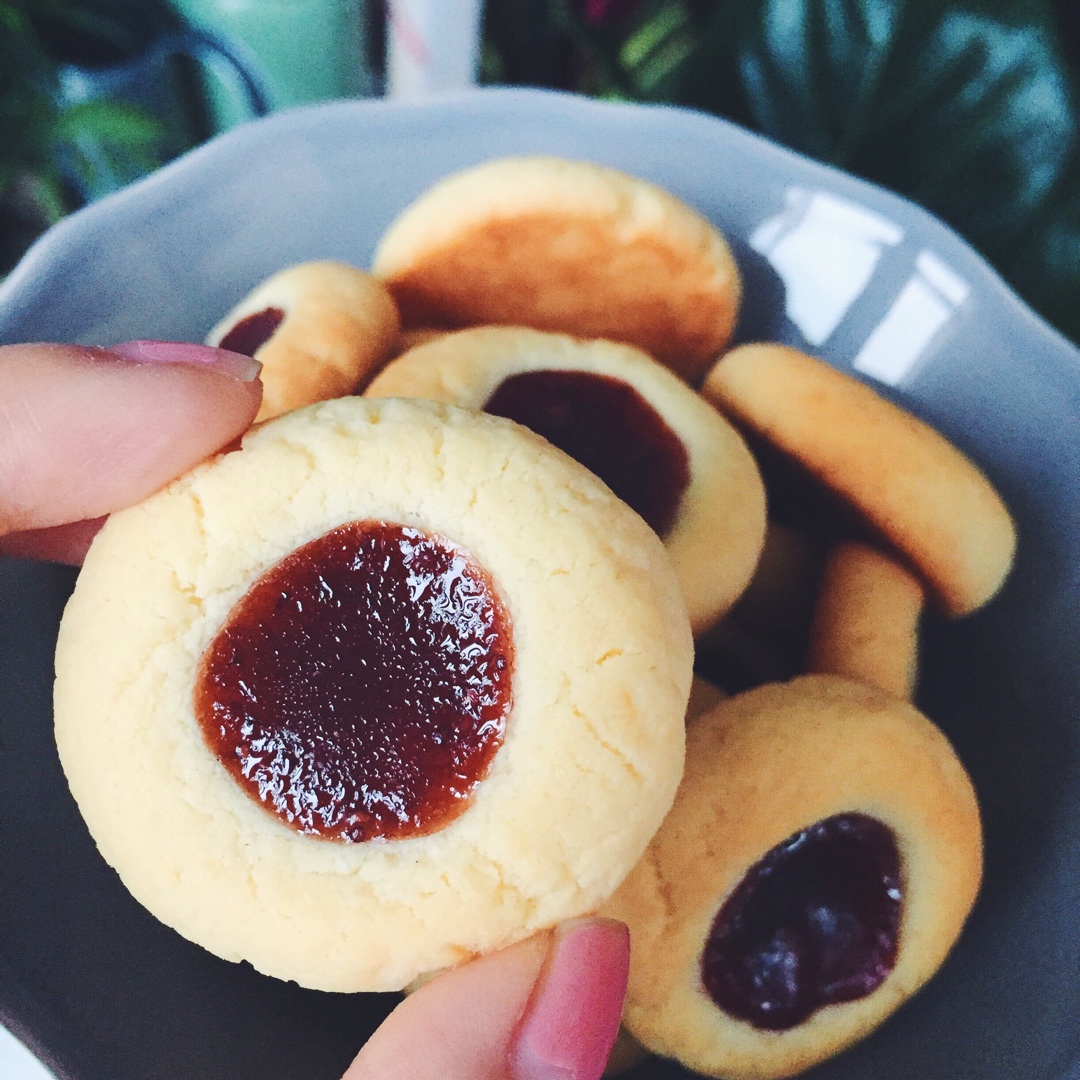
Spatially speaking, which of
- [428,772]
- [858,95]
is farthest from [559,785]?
[858,95]

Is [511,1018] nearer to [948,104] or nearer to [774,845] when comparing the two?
[774,845]

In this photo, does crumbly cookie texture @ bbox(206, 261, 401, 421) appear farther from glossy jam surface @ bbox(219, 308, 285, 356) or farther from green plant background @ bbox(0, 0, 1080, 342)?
green plant background @ bbox(0, 0, 1080, 342)

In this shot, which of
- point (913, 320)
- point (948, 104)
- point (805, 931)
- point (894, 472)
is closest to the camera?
point (805, 931)

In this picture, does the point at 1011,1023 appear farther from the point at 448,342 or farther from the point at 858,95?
the point at 858,95

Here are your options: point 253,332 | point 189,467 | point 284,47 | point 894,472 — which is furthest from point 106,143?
point 894,472

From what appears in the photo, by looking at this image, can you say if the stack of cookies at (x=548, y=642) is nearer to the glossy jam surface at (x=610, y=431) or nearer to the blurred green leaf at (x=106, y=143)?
the glossy jam surface at (x=610, y=431)

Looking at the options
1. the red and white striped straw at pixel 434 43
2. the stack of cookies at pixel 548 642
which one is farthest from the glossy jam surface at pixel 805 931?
the red and white striped straw at pixel 434 43

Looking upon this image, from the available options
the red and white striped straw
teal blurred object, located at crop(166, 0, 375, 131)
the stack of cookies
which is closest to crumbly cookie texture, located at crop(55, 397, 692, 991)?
the stack of cookies

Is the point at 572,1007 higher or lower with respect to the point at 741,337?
lower
